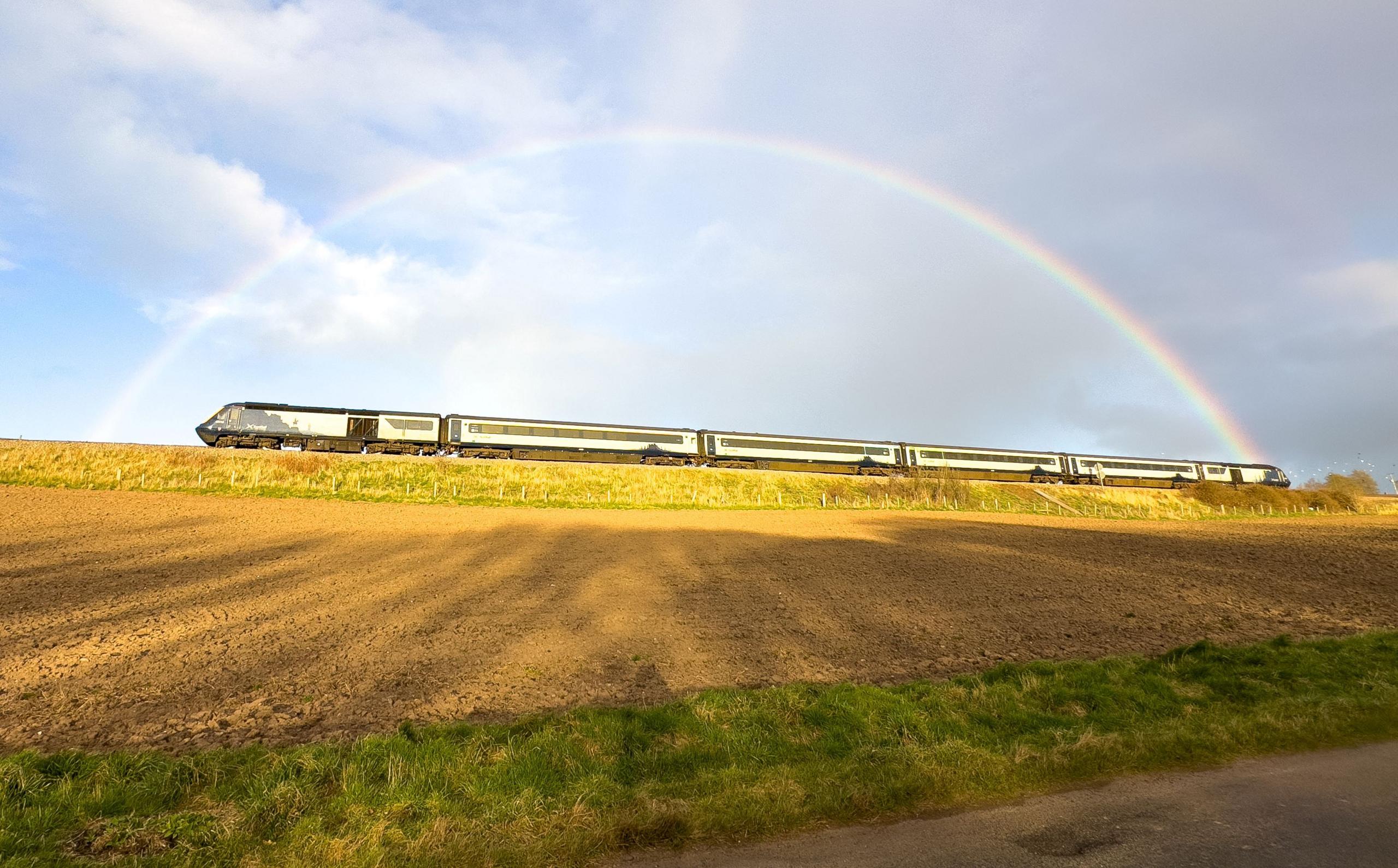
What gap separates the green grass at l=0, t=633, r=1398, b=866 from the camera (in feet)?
20.6

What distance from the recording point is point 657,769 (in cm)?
824

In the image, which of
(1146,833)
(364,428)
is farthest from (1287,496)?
(364,428)

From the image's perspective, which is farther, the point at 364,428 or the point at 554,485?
the point at 364,428

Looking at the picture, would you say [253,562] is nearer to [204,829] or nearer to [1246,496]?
[204,829]

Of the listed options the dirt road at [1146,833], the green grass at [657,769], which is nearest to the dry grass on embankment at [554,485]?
the green grass at [657,769]

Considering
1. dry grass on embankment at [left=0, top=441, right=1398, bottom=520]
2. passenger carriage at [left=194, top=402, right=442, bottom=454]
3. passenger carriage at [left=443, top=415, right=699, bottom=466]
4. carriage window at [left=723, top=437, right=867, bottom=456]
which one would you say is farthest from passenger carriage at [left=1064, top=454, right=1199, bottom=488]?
passenger carriage at [left=194, top=402, right=442, bottom=454]

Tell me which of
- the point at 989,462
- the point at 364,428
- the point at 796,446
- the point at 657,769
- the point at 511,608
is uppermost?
the point at 364,428

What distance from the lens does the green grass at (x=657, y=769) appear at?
6.28 metres

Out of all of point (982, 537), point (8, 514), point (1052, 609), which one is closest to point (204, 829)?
point (1052, 609)

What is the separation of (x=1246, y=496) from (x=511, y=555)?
86261 mm

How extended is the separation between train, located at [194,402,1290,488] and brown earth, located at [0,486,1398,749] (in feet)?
78.9

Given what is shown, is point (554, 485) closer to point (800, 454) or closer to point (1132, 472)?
point (800, 454)

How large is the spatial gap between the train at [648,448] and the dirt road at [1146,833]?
58.0m

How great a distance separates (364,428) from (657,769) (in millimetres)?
58222
